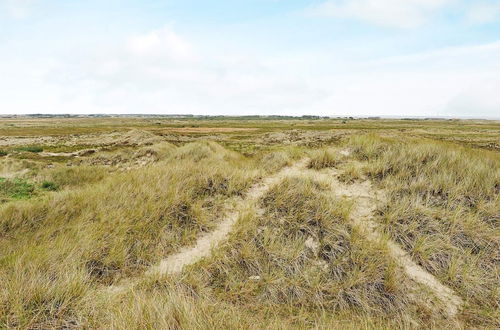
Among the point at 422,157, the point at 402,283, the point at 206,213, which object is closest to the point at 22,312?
the point at 206,213

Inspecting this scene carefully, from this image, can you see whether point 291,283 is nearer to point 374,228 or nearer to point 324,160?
point 374,228

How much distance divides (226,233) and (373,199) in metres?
4.23

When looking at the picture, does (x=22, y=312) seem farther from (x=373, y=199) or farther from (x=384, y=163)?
(x=384, y=163)

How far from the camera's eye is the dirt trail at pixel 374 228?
5.13 m

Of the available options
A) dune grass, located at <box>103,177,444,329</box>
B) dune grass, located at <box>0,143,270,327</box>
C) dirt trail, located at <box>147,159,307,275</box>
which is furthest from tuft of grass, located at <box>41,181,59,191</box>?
dune grass, located at <box>103,177,444,329</box>

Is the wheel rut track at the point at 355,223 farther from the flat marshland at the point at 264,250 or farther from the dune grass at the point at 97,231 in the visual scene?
the dune grass at the point at 97,231

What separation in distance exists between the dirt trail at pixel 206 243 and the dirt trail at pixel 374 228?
2436mm

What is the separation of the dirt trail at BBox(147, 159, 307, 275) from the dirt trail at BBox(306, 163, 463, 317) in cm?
244

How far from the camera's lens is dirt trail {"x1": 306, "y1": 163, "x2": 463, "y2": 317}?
5.13 meters

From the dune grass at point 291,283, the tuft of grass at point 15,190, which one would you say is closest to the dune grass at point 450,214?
the dune grass at point 291,283

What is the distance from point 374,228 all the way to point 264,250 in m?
2.85

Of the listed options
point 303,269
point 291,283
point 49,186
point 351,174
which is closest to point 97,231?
point 291,283

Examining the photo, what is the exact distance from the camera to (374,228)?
22.2 feet

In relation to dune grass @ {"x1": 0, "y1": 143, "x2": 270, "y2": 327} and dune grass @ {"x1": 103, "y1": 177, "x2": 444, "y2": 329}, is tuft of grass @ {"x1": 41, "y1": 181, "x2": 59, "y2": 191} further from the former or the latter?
dune grass @ {"x1": 103, "y1": 177, "x2": 444, "y2": 329}
